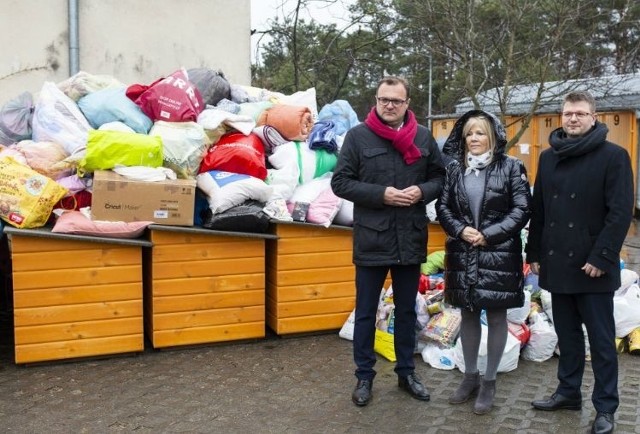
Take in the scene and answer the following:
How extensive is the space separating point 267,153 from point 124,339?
186 cm

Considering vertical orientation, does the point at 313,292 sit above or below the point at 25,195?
below

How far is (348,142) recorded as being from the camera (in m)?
3.92

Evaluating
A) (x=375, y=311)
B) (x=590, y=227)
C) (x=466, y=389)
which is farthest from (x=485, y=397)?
(x=590, y=227)

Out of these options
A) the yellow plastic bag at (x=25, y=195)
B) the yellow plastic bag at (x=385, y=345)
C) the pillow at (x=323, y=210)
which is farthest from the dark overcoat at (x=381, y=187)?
the yellow plastic bag at (x=25, y=195)

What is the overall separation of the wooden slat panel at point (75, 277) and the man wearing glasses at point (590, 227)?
2.78 m

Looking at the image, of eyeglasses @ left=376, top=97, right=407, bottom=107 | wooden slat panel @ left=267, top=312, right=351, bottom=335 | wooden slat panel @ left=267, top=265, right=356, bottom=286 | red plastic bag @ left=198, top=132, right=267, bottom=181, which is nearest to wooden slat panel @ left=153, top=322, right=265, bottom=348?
wooden slat panel @ left=267, top=312, right=351, bottom=335

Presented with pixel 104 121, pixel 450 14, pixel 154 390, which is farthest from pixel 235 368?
pixel 450 14

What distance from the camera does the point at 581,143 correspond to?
3.50 m

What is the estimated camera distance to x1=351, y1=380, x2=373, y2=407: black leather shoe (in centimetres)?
394

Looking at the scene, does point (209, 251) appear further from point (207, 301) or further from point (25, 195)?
point (25, 195)

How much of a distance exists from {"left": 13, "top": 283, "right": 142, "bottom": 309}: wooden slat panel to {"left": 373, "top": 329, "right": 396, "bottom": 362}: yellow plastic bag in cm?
174

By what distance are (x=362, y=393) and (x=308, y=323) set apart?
1347 mm

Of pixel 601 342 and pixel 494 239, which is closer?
pixel 601 342

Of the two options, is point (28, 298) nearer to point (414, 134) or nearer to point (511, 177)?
point (414, 134)
